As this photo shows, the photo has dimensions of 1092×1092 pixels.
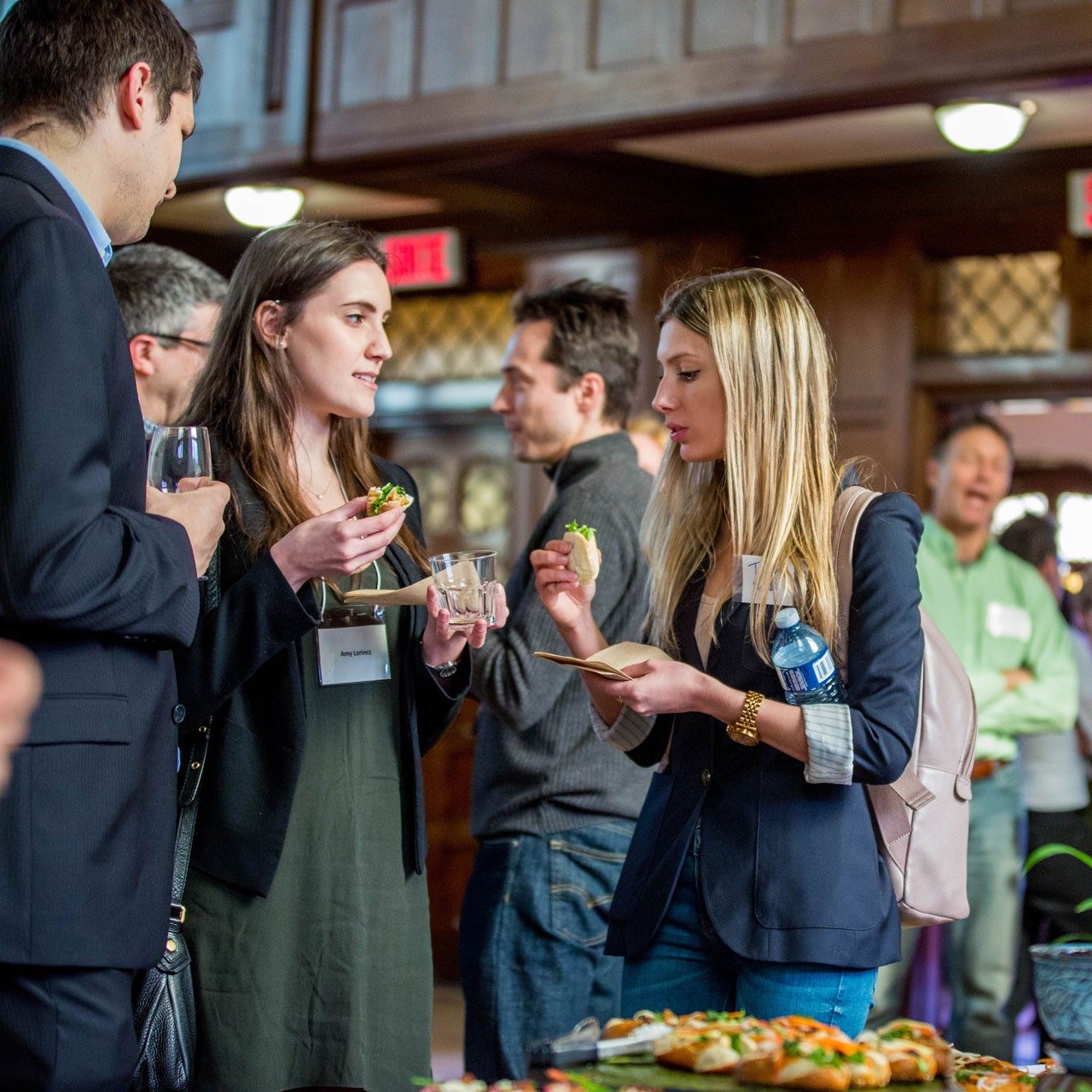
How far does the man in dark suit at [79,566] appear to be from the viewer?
1.72m

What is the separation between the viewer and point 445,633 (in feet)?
Result: 7.63

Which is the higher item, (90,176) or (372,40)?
(372,40)

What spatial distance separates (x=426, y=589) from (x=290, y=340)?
0.49m

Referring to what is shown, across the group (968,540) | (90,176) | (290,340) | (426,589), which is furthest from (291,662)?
(968,540)

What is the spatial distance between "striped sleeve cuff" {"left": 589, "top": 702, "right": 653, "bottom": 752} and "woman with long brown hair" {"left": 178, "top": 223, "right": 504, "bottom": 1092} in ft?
0.79

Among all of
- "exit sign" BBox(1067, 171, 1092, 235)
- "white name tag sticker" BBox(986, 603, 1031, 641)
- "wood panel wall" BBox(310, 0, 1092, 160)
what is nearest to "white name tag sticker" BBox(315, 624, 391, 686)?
"white name tag sticker" BBox(986, 603, 1031, 641)

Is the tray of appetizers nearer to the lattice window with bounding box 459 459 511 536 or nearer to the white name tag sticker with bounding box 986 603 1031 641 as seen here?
the white name tag sticker with bounding box 986 603 1031 641

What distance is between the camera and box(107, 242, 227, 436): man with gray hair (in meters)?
3.11

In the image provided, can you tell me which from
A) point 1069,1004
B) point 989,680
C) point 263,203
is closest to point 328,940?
point 1069,1004

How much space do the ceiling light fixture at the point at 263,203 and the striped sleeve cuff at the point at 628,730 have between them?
15.6ft

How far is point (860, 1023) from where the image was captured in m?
2.17

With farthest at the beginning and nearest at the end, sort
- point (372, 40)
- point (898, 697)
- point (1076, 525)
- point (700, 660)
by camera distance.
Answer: point (1076, 525) < point (372, 40) < point (700, 660) < point (898, 697)

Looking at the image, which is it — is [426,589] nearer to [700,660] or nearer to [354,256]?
[700,660]

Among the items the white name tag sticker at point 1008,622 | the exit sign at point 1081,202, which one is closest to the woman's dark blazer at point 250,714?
the white name tag sticker at point 1008,622
